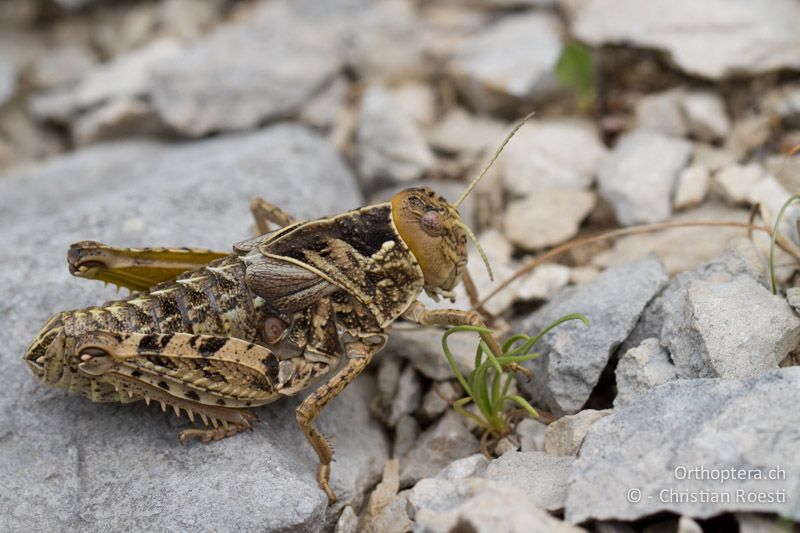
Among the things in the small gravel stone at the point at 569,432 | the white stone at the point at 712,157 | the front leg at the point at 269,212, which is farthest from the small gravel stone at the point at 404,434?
the white stone at the point at 712,157

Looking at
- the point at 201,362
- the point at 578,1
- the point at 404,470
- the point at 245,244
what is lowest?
the point at 404,470

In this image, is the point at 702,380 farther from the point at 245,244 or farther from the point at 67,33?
the point at 67,33

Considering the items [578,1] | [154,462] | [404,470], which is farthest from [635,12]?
[154,462]

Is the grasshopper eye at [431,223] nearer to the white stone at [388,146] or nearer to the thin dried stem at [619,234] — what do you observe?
the thin dried stem at [619,234]

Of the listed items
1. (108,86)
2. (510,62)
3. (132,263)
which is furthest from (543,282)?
(108,86)

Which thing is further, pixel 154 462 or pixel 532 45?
pixel 532 45

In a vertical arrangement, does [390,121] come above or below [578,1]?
below

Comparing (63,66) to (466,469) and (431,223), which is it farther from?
(466,469)

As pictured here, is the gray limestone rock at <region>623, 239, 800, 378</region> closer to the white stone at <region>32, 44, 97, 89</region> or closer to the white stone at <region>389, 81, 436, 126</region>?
the white stone at <region>389, 81, 436, 126</region>
